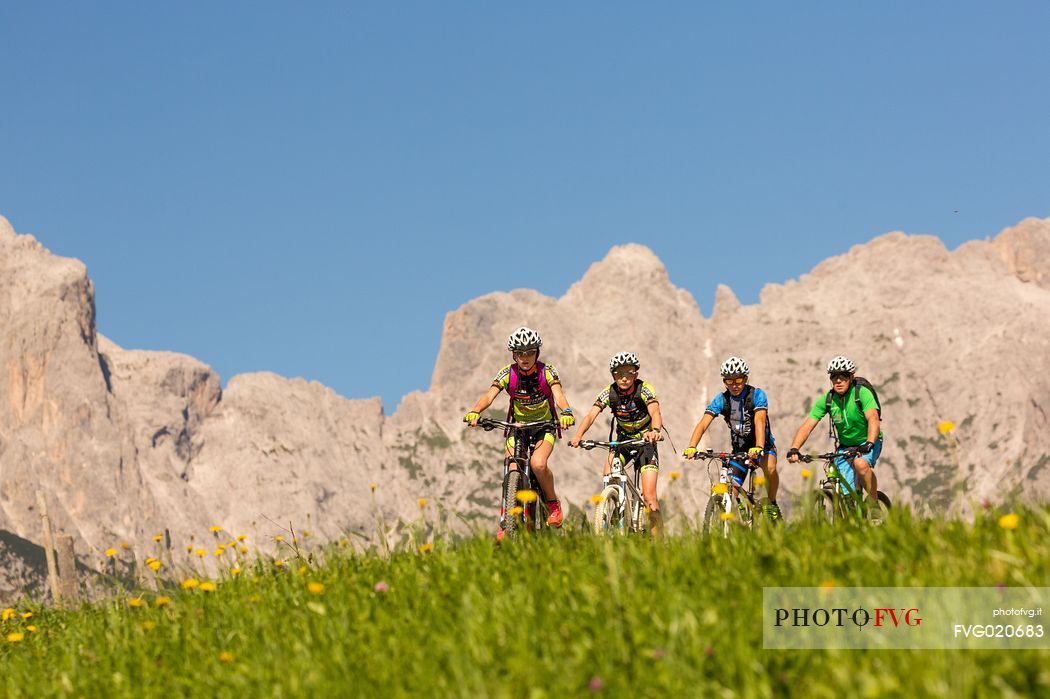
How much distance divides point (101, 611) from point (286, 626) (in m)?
3.98

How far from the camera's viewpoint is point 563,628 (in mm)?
5840

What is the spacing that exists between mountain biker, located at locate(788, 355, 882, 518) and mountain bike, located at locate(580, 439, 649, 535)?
2.26 meters

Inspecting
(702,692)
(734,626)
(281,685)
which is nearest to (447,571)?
(281,685)

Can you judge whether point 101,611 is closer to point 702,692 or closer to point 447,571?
point 447,571

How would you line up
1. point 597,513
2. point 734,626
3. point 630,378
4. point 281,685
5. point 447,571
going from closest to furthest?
point 734,626, point 281,685, point 447,571, point 597,513, point 630,378

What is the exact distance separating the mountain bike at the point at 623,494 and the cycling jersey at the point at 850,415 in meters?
2.77

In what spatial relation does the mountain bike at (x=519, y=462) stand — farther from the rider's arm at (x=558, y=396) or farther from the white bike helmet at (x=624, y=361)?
the white bike helmet at (x=624, y=361)

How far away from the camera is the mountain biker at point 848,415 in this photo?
48.8 feet

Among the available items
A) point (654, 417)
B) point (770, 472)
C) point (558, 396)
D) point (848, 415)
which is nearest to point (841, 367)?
point (848, 415)

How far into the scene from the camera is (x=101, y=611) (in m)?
10.1

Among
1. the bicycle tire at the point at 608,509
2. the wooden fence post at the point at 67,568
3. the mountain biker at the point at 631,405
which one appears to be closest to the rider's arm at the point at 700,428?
the mountain biker at the point at 631,405

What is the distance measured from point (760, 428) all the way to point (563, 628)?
10.1 meters

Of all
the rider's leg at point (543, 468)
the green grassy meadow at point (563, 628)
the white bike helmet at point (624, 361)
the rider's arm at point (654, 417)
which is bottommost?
the green grassy meadow at point (563, 628)

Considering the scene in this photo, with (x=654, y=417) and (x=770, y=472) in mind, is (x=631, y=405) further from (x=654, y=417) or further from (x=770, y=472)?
(x=770, y=472)
